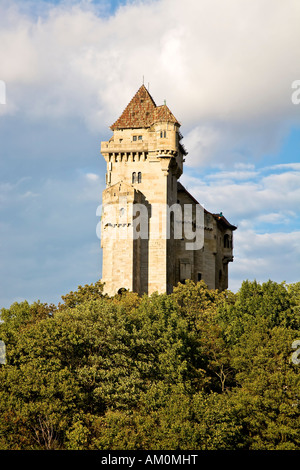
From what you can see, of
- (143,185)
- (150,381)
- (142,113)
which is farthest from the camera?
(142,113)

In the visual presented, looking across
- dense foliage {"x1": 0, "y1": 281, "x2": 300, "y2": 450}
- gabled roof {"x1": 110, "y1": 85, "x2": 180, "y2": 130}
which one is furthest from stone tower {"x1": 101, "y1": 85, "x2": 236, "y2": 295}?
dense foliage {"x1": 0, "y1": 281, "x2": 300, "y2": 450}

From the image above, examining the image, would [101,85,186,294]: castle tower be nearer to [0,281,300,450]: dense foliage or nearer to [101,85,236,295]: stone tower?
[101,85,236,295]: stone tower

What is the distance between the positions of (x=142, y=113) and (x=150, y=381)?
5009cm

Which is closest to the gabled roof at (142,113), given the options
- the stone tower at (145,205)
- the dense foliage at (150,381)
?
the stone tower at (145,205)

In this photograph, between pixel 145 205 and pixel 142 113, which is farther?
pixel 142 113

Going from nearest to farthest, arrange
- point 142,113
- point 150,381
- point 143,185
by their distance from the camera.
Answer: point 150,381
point 143,185
point 142,113

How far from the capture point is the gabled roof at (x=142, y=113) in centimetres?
10450

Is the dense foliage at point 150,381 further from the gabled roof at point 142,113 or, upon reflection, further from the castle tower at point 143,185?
the gabled roof at point 142,113

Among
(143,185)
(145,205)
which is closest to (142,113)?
(143,185)

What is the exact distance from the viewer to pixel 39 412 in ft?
193

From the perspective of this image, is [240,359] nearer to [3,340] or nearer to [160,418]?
[160,418]

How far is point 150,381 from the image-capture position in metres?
64.6

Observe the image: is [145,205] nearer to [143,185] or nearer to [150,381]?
[143,185]
